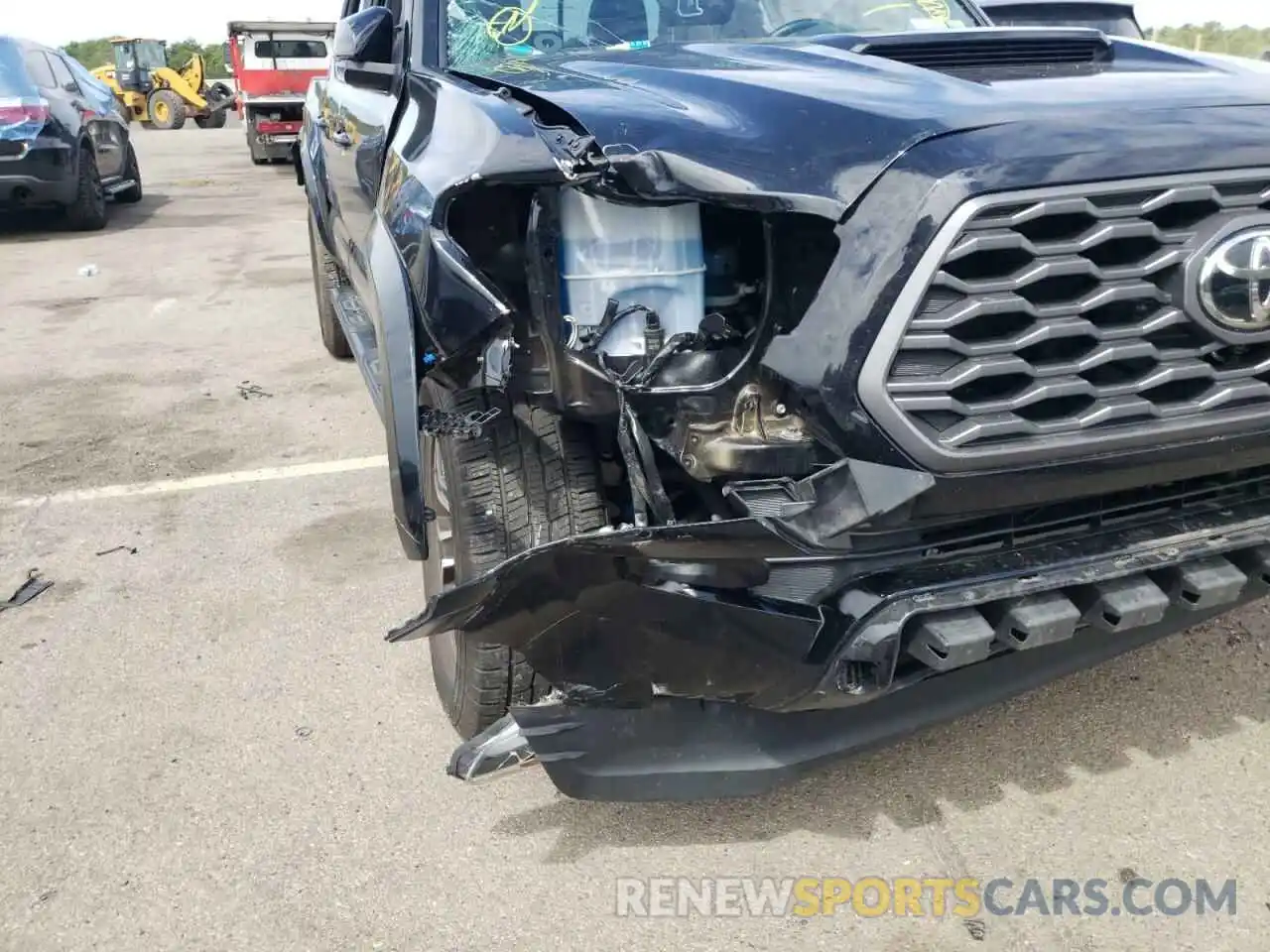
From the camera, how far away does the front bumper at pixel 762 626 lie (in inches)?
74.6

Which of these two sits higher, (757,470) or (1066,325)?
(1066,325)

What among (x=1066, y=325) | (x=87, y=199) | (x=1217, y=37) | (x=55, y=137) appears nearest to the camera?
(x=1066, y=325)

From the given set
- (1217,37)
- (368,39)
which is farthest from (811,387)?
(1217,37)

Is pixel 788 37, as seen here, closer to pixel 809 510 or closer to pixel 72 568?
pixel 809 510

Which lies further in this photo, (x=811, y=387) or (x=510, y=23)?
(x=510, y=23)

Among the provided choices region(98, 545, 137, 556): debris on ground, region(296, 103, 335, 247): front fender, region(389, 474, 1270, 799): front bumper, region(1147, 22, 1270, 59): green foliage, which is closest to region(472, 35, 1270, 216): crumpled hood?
region(389, 474, 1270, 799): front bumper

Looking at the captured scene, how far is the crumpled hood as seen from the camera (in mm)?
1903

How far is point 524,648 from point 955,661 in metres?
0.76

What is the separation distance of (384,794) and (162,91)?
29.6 metres

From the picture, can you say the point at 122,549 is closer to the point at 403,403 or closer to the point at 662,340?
the point at 403,403

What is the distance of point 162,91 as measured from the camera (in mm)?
28016

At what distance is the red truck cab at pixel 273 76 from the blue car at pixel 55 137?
6062 mm

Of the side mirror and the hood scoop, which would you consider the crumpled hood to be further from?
the side mirror

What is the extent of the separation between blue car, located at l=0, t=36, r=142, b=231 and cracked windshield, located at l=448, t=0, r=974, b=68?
328 inches
